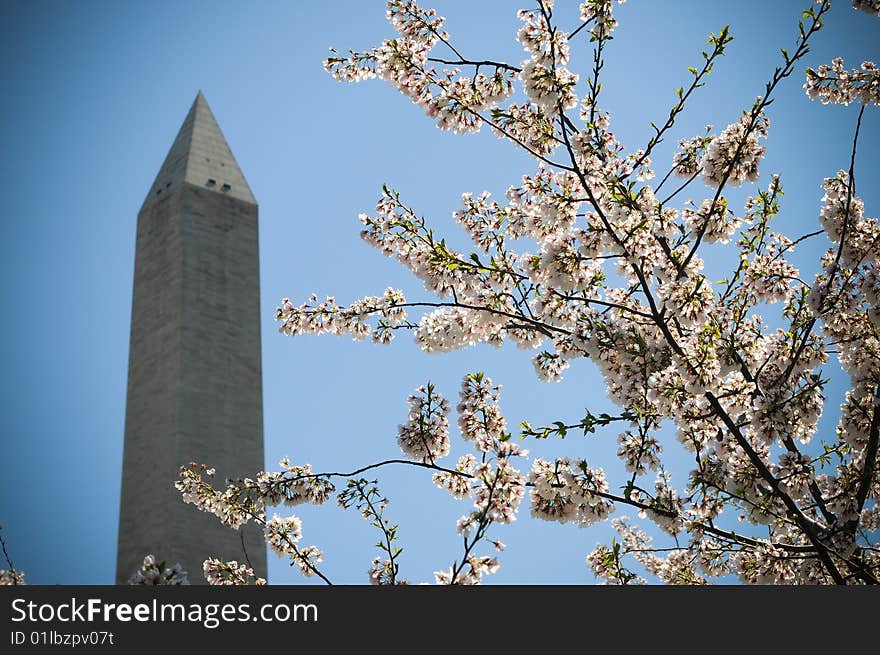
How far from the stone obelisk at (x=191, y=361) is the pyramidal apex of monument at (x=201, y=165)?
4 cm

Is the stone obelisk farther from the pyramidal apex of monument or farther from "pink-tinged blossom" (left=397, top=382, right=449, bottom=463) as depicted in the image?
"pink-tinged blossom" (left=397, top=382, right=449, bottom=463)

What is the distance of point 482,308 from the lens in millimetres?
3775

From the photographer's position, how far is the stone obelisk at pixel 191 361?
1748 centimetres

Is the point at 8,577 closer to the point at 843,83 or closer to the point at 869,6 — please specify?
the point at 843,83

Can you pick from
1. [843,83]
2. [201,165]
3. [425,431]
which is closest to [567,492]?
[425,431]

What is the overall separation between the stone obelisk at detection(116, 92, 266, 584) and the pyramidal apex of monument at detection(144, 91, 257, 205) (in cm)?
4

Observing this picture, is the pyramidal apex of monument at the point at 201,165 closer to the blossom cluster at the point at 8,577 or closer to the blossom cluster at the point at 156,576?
the blossom cluster at the point at 8,577

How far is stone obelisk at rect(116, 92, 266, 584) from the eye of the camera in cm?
1748

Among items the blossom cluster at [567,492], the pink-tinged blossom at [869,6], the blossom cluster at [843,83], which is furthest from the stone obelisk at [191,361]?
the pink-tinged blossom at [869,6]

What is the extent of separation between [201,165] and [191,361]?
4914 millimetres

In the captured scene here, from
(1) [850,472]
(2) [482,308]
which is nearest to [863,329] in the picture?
(1) [850,472]

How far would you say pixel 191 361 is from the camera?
18500 mm

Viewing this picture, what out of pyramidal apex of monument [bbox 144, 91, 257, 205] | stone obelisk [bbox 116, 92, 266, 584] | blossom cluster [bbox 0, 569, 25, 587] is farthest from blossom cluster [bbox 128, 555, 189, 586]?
pyramidal apex of monument [bbox 144, 91, 257, 205]
